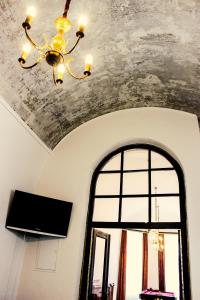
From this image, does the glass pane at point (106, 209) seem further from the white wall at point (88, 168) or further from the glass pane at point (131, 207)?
the white wall at point (88, 168)

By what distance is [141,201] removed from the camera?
5.46m

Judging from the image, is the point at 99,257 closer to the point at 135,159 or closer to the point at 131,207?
the point at 131,207

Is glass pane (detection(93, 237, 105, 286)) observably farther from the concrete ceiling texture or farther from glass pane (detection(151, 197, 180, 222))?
Result: the concrete ceiling texture

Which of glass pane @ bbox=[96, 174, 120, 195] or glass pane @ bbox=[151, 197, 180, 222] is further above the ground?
glass pane @ bbox=[96, 174, 120, 195]

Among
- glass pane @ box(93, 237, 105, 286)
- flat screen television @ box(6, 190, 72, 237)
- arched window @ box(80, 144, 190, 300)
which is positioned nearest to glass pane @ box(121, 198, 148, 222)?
arched window @ box(80, 144, 190, 300)

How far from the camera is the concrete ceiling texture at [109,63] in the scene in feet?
12.7

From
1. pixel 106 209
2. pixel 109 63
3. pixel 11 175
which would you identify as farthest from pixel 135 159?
pixel 11 175

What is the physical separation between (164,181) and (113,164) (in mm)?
1090

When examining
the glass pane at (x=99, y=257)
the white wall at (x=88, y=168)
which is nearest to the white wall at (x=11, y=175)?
the white wall at (x=88, y=168)

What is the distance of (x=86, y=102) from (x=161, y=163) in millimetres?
1898

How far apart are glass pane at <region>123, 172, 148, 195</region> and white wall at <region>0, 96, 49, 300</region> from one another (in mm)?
1857

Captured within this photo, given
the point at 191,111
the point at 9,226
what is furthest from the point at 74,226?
the point at 191,111

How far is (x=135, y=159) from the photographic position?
589cm

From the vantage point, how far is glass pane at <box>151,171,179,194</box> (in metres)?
5.35
